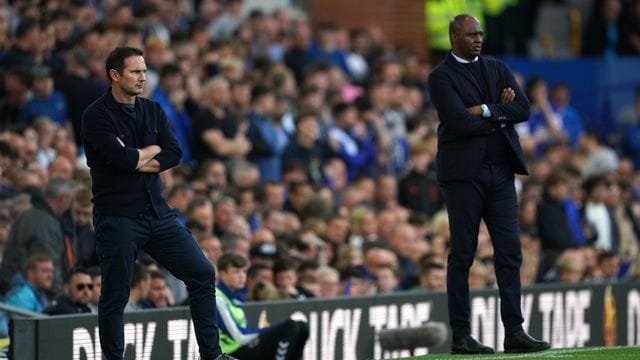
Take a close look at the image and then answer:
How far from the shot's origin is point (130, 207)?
9.08m

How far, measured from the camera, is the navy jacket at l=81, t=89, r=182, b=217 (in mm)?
8977

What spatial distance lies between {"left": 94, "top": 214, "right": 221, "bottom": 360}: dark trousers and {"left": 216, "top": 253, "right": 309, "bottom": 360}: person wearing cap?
139 centimetres

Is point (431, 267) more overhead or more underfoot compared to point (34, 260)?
more underfoot

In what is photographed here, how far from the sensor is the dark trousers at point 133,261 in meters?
9.07

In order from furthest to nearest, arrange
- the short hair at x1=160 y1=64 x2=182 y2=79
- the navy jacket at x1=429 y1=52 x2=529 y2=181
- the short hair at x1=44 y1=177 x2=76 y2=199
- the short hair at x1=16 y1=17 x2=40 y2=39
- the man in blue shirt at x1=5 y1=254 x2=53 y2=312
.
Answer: the short hair at x1=160 y1=64 x2=182 y2=79
the short hair at x1=16 y1=17 x2=40 y2=39
the short hair at x1=44 y1=177 x2=76 y2=199
the man in blue shirt at x1=5 y1=254 x2=53 y2=312
the navy jacket at x1=429 y1=52 x2=529 y2=181

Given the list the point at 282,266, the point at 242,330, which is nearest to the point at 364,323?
the point at 282,266

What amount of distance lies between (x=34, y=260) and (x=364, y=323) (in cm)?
275

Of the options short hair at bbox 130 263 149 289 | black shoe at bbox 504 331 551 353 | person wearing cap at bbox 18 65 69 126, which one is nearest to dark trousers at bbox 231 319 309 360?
short hair at bbox 130 263 149 289

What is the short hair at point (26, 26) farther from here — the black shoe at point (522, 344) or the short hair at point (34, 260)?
the black shoe at point (522, 344)

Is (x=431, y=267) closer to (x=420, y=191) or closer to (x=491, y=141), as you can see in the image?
(x=420, y=191)

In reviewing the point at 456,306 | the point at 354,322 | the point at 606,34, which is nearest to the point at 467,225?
the point at 456,306

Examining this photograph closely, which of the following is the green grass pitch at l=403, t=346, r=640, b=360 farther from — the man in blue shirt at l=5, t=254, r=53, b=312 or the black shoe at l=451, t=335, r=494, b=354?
the man in blue shirt at l=5, t=254, r=53, b=312

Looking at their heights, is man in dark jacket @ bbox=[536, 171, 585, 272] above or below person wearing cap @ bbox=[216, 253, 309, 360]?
above

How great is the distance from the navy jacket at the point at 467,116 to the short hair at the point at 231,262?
1.92 metres
